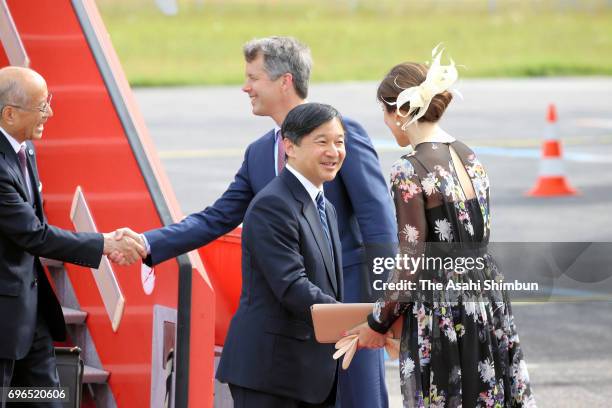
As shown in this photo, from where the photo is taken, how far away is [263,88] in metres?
5.64

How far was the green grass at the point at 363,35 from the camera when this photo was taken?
33.0 meters

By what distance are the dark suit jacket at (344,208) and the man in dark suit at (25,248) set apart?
0.39m

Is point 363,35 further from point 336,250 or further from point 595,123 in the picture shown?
point 336,250

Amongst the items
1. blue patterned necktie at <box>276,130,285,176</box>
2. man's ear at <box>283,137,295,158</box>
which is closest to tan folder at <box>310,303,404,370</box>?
man's ear at <box>283,137,295,158</box>

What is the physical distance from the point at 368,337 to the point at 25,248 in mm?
1364

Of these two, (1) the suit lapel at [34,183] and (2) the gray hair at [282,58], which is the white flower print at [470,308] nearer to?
(2) the gray hair at [282,58]

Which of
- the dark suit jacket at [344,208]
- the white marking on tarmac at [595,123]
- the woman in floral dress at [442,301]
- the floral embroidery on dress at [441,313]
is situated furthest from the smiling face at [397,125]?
the white marking on tarmac at [595,123]

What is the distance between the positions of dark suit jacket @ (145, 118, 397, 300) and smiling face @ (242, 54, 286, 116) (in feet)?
0.42

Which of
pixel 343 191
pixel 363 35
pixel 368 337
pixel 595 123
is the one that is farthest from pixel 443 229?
pixel 363 35

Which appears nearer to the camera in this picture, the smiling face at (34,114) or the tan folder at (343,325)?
the tan folder at (343,325)

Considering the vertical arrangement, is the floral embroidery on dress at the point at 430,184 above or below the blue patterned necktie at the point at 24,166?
below

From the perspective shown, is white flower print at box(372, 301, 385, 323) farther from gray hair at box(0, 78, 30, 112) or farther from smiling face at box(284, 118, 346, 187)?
gray hair at box(0, 78, 30, 112)

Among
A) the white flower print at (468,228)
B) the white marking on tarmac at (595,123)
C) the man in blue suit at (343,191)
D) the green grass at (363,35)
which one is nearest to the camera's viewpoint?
the white flower print at (468,228)

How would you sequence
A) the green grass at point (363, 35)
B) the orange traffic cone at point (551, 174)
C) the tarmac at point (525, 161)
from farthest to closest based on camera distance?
the green grass at point (363, 35)
the orange traffic cone at point (551, 174)
the tarmac at point (525, 161)
